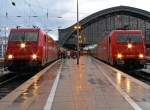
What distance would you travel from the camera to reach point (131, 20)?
168 m

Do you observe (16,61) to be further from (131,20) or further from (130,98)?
(131,20)

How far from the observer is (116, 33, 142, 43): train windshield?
40.5 metres

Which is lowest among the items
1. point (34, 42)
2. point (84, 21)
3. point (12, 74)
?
point (12, 74)

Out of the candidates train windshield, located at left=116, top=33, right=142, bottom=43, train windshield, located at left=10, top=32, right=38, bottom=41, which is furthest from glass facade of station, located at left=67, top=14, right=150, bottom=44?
train windshield, located at left=10, top=32, right=38, bottom=41

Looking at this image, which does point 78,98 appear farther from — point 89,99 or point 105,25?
point 105,25

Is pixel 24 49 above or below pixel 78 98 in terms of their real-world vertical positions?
above

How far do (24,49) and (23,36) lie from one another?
4.80 ft

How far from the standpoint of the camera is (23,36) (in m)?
35.9

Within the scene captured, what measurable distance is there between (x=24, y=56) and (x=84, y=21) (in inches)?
5297

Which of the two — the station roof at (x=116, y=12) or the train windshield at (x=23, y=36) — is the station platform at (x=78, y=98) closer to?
the train windshield at (x=23, y=36)

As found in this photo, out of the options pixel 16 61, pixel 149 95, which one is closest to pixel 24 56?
pixel 16 61

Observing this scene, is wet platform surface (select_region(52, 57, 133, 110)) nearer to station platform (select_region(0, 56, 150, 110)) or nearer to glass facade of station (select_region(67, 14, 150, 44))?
station platform (select_region(0, 56, 150, 110))

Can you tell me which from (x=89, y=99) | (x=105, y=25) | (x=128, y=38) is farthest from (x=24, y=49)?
(x=105, y=25)

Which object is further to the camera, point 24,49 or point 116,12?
→ point 116,12
